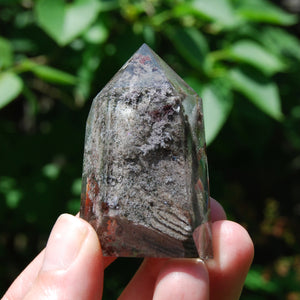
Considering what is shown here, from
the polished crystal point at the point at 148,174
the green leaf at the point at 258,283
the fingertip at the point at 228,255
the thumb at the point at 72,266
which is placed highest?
the polished crystal point at the point at 148,174

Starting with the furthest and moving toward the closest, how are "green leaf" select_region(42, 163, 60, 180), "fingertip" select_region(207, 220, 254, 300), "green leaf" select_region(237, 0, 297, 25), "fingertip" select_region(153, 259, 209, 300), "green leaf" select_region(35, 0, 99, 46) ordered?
"green leaf" select_region(42, 163, 60, 180), "green leaf" select_region(237, 0, 297, 25), "green leaf" select_region(35, 0, 99, 46), "fingertip" select_region(207, 220, 254, 300), "fingertip" select_region(153, 259, 209, 300)

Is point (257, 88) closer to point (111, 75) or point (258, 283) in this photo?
point (111, 75)

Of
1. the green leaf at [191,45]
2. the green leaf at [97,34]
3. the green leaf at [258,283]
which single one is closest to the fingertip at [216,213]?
the green leaf at [191,45]

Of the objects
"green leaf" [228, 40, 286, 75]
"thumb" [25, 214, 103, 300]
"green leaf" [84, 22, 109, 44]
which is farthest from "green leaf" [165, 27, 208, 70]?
"thumb" [25, 214, 103, 300]

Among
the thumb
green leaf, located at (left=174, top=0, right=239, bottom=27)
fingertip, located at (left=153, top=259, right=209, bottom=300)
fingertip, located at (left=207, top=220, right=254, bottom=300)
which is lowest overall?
fingertip, located at (left=207, top=220, right=254, bottom=300)

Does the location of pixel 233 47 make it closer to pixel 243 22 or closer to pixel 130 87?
pixel 243 22

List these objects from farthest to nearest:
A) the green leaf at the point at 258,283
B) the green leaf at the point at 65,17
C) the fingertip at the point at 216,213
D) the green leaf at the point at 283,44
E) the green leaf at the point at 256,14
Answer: the green leaf at the point at 258,283, the green leaf at the point at 283,44, the green leaf at the point at 256,14, the green leaf at the point at 65,17, the fingertip at the point at 216,213

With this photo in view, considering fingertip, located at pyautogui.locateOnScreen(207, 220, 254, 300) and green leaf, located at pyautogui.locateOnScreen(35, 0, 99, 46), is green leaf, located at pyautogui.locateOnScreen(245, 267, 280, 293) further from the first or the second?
green leaf, located at pyautogui.locateOnScreen(35, 0, 99, 46)

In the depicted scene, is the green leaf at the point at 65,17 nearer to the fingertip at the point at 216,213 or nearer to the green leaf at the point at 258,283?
the fingertip at the point at 216,213
